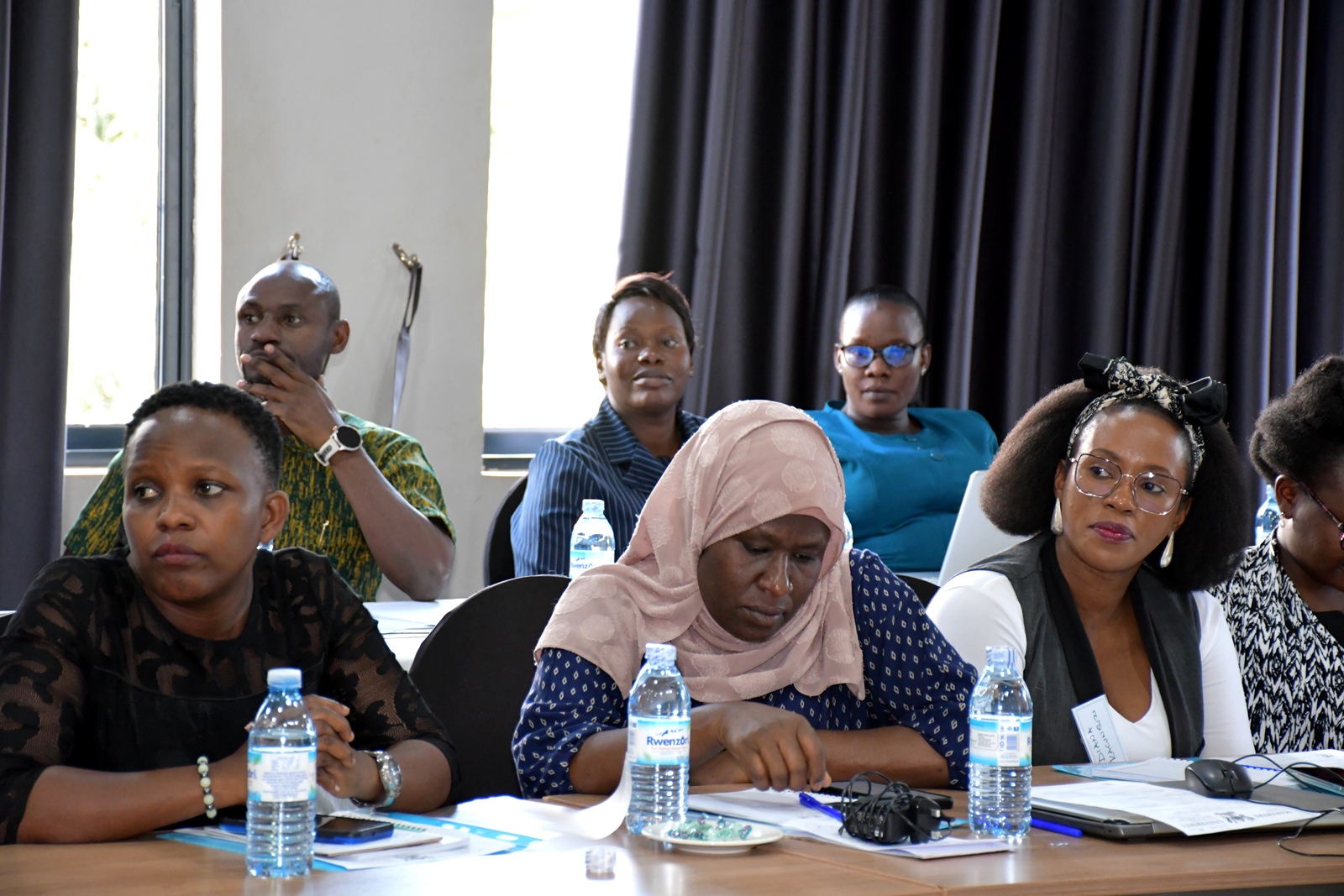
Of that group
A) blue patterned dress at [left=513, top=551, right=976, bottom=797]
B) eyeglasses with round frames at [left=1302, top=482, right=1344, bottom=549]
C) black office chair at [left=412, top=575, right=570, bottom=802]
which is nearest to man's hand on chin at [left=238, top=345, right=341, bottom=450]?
black office chair at [left=412, top=575, right=570, bottom=802]

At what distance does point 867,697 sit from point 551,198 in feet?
9.69

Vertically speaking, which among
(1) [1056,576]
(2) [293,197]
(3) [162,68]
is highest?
(3) [162,68]

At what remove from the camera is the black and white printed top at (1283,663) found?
2885 mm

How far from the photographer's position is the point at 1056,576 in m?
2.66

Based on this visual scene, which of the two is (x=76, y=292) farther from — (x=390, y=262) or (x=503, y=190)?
(x=503, y=190)

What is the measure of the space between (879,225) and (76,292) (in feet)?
8.60

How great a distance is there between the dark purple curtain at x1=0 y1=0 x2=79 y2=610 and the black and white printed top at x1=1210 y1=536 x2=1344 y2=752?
2.98 metres

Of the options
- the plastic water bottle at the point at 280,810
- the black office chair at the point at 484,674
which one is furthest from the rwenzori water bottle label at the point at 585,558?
the plastic water bottle at the point at 280,810

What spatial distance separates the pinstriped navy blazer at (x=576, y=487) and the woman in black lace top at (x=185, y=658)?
1452 mm

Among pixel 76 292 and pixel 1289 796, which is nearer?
pixel 1289 796

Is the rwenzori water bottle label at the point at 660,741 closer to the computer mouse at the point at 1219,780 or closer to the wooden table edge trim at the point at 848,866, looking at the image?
the wooden table edge trim at the point at 848,866

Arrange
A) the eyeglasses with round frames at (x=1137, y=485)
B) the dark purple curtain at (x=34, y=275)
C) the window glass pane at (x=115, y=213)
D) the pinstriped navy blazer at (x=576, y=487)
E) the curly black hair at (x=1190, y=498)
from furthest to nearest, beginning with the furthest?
the window glass pane at (x=115, y=213) < the dark purple curtain at (x=34, y=275) < the pinstriped navy blazer at (x=576, y=487) < the curly black hair at (x=1190, y=498) < the eyeglasses with round frames at (x=1137, y=485)

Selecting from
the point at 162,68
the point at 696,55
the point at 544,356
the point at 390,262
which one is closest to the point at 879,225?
the point at 696,55

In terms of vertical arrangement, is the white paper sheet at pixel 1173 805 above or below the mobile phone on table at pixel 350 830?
below
